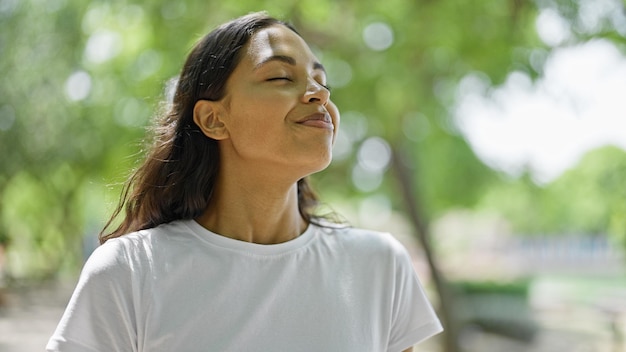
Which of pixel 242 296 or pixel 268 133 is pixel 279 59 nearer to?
pixel 268 133

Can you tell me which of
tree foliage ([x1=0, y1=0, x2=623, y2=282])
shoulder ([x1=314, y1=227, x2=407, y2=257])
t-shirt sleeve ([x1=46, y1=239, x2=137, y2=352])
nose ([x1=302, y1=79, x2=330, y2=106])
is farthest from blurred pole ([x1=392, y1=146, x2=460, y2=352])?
t-shirt sleeve ([x1=46, y1=239, x2=137, y2=352])

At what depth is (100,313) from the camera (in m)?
0.88

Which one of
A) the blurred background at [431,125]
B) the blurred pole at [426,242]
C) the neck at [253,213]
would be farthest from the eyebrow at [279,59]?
the blurred pole at [426,242]

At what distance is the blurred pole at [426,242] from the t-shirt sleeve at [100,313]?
448 cm

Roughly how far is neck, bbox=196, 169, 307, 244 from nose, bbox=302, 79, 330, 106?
0.12 meters

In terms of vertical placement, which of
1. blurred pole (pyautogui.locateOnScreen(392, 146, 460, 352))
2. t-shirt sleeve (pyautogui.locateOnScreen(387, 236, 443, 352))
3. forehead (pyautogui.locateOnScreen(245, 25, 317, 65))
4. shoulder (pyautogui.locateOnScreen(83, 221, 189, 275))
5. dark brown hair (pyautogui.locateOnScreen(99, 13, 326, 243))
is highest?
forehead (pyautogui.locateOnScreen(245, 25, 317, 65))

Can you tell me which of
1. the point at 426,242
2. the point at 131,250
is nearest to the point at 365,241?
the point at 131,250

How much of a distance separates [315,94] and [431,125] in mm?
5009

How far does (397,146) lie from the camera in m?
5.39

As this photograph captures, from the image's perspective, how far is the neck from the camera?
3.38 ft

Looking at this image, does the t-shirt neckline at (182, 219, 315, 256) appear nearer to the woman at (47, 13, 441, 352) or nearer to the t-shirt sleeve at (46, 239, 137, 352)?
the woman at (47, 13, 441, 352)

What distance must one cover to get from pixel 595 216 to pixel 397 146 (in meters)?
2.95

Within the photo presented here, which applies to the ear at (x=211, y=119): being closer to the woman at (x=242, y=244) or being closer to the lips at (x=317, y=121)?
the woman at (x=242, y=244)

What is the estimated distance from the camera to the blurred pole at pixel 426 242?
5.32 metres
